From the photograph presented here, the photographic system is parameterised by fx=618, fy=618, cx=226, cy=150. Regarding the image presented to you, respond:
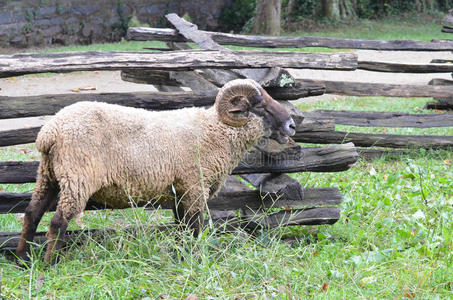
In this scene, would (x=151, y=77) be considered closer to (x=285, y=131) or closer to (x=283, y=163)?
(x=283, y=163)

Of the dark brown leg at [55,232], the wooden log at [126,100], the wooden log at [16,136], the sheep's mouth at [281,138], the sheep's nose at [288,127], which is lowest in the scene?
the dark brown leg at [55,232]

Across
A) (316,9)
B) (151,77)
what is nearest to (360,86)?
(151,77)

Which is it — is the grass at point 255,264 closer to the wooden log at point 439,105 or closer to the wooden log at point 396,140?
the wooden log at point 396,140

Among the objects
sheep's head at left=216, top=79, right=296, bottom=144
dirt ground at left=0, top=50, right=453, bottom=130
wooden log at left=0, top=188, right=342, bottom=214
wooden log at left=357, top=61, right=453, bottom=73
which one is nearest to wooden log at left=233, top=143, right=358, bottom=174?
wooden log at left=0, top=188, right=342, bottom=214

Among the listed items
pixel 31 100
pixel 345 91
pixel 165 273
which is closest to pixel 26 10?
pixel 345 91

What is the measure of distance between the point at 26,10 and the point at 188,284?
15447 millimetres

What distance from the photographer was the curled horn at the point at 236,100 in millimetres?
Answer: 4926

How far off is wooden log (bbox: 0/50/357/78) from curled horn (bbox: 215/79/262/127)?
70 centimetres

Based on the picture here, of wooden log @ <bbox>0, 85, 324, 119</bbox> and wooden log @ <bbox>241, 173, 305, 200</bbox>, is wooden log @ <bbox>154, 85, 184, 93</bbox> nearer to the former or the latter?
wooden log @ <bbox>0, 85, 324, 119</bbox>

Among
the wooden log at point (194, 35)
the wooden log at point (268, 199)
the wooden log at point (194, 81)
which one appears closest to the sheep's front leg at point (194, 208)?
the wooden log at point (268, 199)

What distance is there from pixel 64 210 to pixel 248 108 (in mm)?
1651

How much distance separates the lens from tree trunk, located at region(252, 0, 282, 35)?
19703 mm

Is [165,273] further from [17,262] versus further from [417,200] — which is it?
[417,200]

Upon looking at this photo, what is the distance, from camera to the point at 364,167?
830cm
